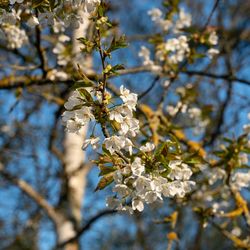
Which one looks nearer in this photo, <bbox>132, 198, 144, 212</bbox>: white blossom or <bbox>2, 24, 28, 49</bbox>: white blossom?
<bbox>132, 198, 144, 212</bbox>: white blossom

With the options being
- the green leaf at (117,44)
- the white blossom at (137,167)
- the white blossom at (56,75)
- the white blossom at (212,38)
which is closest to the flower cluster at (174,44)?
the white blossom at (212,38)

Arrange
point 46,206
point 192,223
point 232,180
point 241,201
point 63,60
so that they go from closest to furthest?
point 232,180
point 241,201
point 63,60
point 46,206
point 192,223

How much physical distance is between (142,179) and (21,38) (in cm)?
179

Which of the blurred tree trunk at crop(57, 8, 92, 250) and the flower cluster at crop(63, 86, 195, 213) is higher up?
the blurred tree trunk at crop(57, 8, 92, 250)

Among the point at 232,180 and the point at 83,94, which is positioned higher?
the point at 232,180

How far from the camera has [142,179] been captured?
1456 mm

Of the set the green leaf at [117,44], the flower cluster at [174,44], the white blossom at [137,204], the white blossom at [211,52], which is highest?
the flower cluster at [174,44]

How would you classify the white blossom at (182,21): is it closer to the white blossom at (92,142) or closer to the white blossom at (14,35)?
the white blossom at (14,35)

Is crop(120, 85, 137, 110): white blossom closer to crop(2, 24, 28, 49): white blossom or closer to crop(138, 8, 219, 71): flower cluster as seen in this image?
crop(2, 24, 28, 49): white blossom

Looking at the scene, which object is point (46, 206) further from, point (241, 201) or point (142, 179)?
point (142, 179)

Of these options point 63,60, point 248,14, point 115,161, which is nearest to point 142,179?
point 115,161

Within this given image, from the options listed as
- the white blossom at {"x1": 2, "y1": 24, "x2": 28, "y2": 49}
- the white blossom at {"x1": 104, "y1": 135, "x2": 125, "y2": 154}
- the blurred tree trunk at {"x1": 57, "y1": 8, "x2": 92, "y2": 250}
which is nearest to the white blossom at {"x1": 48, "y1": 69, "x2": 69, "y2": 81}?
the white blossom at {"x1": 2, "y1": 24, "x2": 28, "y2": 49}

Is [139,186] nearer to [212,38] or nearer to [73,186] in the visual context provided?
[212,38]

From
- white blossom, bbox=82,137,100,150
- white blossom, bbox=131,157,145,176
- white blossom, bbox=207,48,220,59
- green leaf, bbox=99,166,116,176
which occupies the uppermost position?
white blossom, bbox=207,48,220,59
